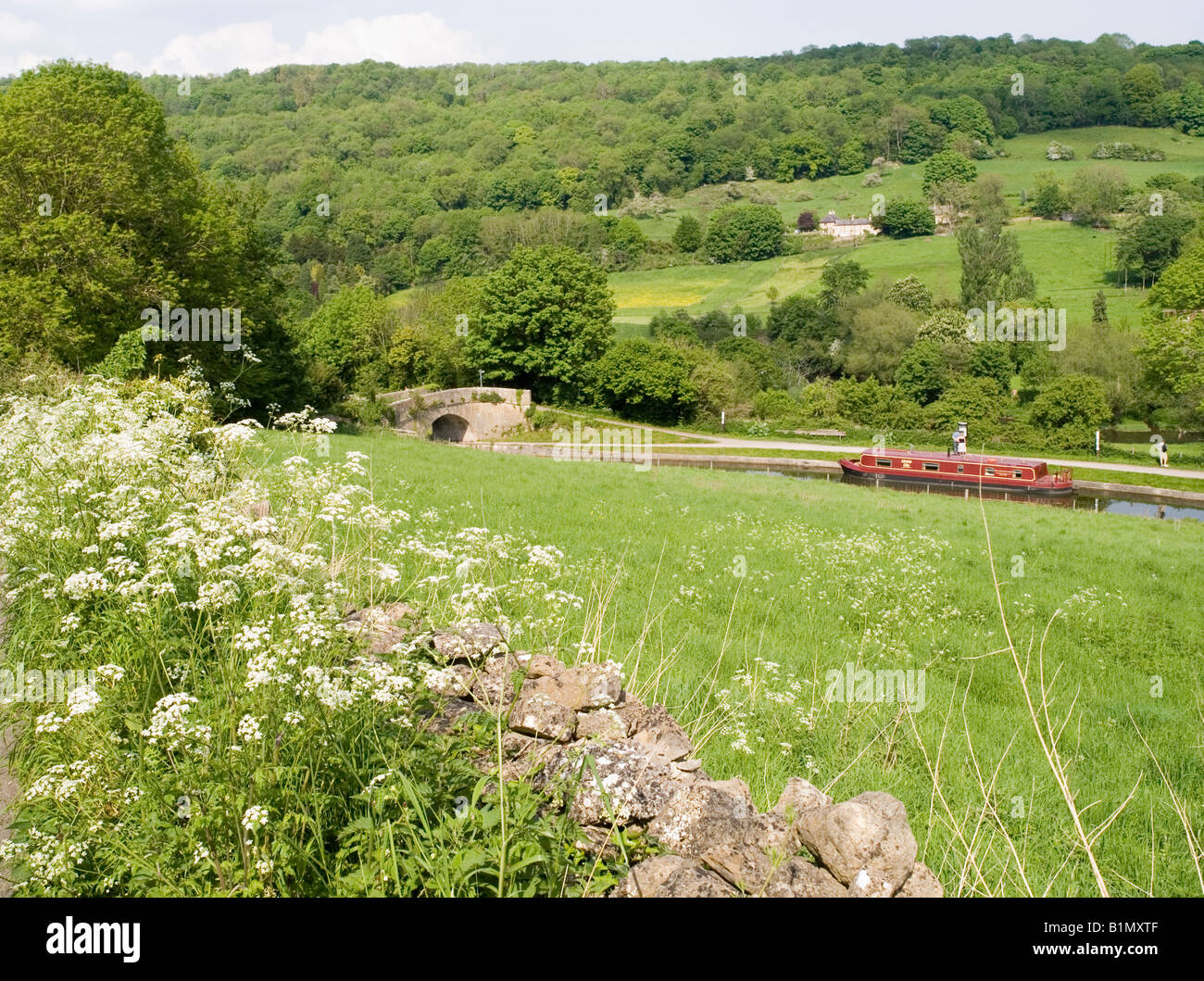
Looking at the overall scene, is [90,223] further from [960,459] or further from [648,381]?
[648,381]

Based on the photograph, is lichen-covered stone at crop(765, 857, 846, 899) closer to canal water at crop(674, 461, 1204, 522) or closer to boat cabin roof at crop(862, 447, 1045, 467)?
canal water at crop(674, 461, 1204, 522)

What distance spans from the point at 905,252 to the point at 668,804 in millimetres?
112414

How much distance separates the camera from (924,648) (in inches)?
481

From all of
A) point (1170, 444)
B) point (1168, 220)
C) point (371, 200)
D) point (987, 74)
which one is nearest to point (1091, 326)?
point (1170, 444)

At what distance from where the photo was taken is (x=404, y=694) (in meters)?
4.96

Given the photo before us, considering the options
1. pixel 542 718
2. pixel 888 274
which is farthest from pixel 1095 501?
pixel 888 274

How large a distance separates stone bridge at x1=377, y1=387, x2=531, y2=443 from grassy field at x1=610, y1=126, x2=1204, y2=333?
29304 millimetres

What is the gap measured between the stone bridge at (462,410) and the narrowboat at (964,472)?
23.1 metres

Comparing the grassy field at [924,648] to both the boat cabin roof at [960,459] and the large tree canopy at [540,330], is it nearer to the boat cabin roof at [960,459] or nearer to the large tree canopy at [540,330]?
the boat cabin roof at [960,459]

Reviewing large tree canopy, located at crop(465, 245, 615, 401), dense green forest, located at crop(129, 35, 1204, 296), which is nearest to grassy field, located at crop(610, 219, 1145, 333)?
dense green forest, located at crop(129, 35, 1204, 296)

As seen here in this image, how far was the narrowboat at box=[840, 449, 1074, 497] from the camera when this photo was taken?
133ft
